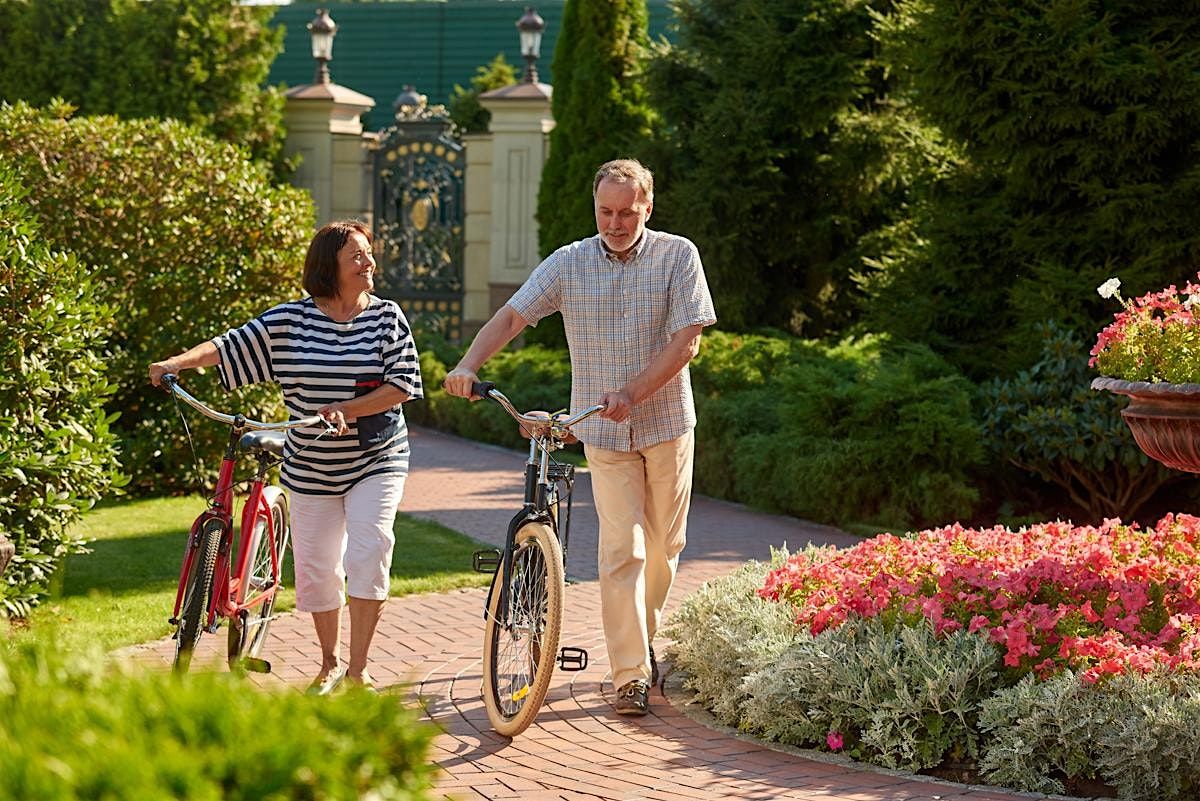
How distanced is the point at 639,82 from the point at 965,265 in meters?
6.24

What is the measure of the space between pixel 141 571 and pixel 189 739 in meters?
6.78

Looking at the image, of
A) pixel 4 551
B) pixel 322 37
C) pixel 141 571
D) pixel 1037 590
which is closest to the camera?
pixel 1037 590

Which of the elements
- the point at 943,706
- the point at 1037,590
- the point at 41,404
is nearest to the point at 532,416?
the point at 943,706

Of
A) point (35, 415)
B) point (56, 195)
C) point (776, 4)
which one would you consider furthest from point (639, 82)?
point (35, 415)

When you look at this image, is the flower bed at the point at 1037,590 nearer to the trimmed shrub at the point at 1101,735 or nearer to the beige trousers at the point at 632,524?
the trimmed shrub at the point at 1101,735

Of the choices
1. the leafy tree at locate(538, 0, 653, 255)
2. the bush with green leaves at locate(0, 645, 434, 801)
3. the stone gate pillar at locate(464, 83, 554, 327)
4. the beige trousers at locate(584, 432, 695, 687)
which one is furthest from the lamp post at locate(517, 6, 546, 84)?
the bush with green leaves at locate(0, 645, 434, 801)

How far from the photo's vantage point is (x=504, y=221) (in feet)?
68.9

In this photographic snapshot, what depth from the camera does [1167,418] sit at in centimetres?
578

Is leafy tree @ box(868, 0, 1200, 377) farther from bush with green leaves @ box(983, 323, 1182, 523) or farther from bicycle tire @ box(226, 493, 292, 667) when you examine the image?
bicycle tire @ box(226, 493, 292, 667)

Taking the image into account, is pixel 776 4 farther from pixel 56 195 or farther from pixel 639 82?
pixel 56 195

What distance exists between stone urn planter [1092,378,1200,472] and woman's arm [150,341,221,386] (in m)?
3.29

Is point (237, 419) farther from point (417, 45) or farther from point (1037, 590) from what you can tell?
point (417, 45)

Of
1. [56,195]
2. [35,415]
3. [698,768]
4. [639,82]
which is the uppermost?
[639,82]

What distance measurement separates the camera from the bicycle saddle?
17.9ft
